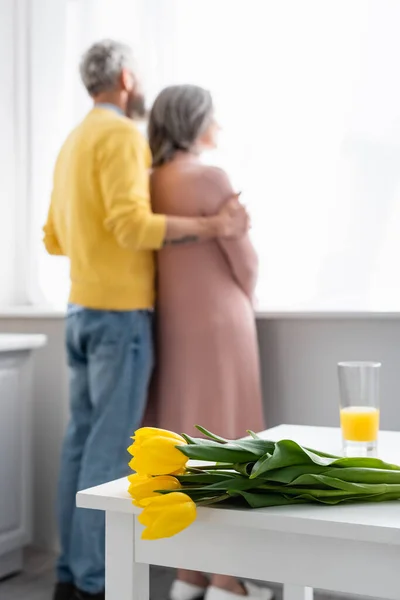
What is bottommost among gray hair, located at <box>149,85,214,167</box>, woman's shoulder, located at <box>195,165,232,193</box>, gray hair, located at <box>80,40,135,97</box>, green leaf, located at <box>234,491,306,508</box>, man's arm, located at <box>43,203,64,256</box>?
green leaf, located at <box>234,491,306,508</box>

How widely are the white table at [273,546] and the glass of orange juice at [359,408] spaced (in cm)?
27

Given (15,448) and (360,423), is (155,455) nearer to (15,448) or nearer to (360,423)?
(360,423)

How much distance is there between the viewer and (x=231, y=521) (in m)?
0.79

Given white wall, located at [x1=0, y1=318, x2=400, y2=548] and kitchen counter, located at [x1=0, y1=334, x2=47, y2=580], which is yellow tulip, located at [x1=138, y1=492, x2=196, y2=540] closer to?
white wall, located at [x1=0, y1=318, x2=400, y2=548]

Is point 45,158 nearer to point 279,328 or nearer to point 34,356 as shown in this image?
point 34,356

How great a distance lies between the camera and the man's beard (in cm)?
247

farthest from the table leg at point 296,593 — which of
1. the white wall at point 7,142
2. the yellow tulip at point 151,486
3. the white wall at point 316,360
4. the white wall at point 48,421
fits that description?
the white wall at point 7,142

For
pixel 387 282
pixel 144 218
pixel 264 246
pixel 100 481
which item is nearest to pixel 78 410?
pixel 100 481

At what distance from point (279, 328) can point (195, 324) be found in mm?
308

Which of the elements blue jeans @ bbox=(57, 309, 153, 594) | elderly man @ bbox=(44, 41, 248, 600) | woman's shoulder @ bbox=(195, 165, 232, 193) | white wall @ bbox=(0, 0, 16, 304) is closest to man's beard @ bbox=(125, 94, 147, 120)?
elderly man @ bbox=(44, 41, 248, 600)

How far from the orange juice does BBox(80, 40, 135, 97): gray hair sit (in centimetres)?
158

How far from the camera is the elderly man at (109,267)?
2.27m

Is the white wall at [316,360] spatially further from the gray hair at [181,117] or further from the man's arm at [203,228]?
the gray hair at [181,117]

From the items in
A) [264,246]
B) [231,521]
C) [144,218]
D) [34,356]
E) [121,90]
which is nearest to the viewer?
[231,521]
